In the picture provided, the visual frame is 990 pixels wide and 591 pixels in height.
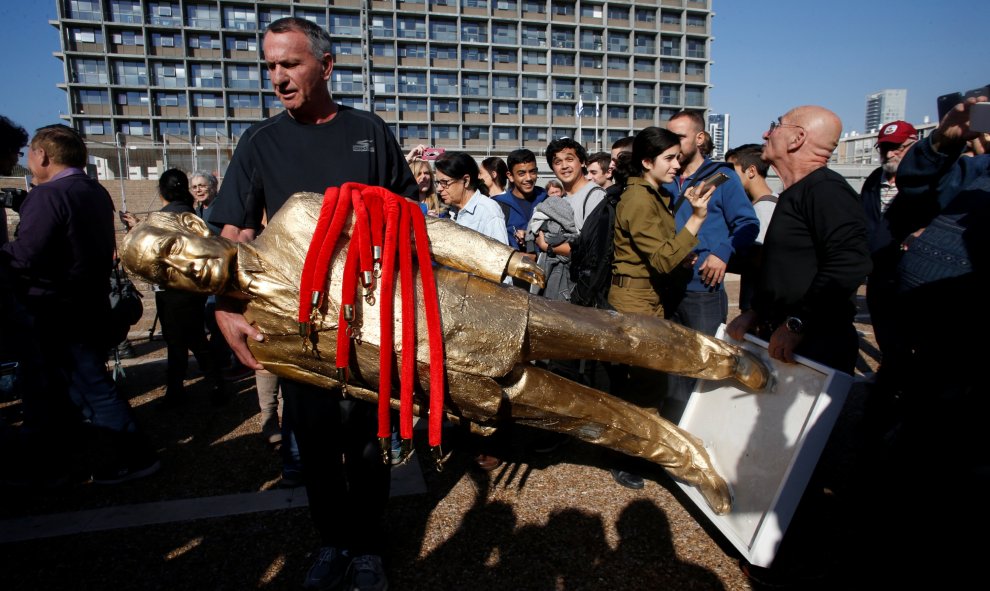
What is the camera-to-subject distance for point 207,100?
4872 cm

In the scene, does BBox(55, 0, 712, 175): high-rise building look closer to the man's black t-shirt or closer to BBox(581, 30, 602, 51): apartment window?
BBox(581, 30, 602, 51): apartment window

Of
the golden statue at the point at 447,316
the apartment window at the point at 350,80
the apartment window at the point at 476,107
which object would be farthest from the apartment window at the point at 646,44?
the golden statue at the point at 447,316

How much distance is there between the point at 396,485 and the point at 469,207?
1860 millimetres

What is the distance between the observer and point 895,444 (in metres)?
1.94

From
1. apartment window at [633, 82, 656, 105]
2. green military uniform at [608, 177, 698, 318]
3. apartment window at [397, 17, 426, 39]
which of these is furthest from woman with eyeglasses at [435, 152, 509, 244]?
apartment window at [633, 82, 656, 105]

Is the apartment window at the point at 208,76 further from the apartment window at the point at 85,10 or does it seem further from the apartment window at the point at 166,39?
the apartment window at the point at 85,10

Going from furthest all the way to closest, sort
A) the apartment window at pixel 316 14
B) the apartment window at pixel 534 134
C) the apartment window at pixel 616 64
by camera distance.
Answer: the apartment window at pixel 616 64
the apartment window at pixel 534 134
the apartment window at pixel 316 14

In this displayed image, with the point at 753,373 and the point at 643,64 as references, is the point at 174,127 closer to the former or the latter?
the point at 643,64

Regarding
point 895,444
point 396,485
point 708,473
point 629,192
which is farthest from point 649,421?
point 396,485

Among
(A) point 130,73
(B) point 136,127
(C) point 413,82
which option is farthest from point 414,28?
(B) point 136,127

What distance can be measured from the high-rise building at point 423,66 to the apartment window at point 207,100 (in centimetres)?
9

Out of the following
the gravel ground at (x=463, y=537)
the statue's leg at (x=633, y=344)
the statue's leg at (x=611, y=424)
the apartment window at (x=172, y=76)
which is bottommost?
the gravel ground at (x=463, y=537)

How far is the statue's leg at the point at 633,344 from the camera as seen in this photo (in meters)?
2.06

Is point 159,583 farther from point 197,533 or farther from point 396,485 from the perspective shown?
point 396,485
